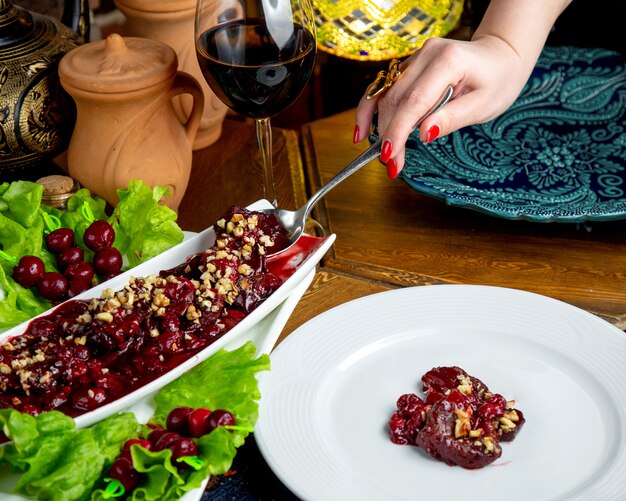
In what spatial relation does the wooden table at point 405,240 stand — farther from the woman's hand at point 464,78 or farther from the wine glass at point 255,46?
the wine glass at point 255,46

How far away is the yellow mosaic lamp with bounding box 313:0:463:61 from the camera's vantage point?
1.94 metres

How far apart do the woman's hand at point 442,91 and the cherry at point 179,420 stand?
57cm

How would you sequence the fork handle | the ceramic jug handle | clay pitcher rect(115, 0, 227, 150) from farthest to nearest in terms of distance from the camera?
clay pitcher rect(115, 0, 227, 150) → the ceramic jug handle → the fork handle

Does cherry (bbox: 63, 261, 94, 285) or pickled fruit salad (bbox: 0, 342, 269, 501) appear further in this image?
cherry (bbox: 63, 261, 94, 285)

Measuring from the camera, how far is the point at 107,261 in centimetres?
135

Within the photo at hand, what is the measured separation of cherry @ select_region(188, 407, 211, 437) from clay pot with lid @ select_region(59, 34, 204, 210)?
668 millimetres

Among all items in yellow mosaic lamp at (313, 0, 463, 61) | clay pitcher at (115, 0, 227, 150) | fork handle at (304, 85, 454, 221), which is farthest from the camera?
yellow mosaic lamp at (313, 0, 463, 61)

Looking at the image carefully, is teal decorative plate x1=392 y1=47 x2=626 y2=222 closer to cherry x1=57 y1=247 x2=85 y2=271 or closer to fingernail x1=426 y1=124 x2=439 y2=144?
A: fingernail x1=426 y1=124 x2=439 y2=144

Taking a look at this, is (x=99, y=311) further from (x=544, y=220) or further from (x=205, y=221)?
(x=544, y=220)

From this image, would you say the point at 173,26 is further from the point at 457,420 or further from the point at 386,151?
the point at 457,420

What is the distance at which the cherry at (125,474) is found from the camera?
3.08ft

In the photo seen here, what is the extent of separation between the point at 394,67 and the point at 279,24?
273 mm

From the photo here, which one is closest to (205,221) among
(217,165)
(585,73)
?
(217,165)

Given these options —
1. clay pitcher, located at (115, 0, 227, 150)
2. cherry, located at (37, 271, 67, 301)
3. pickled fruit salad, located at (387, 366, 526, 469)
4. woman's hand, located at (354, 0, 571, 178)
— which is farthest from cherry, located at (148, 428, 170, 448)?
Result: clay pitcher, located at (115, 0, 227, 150)
